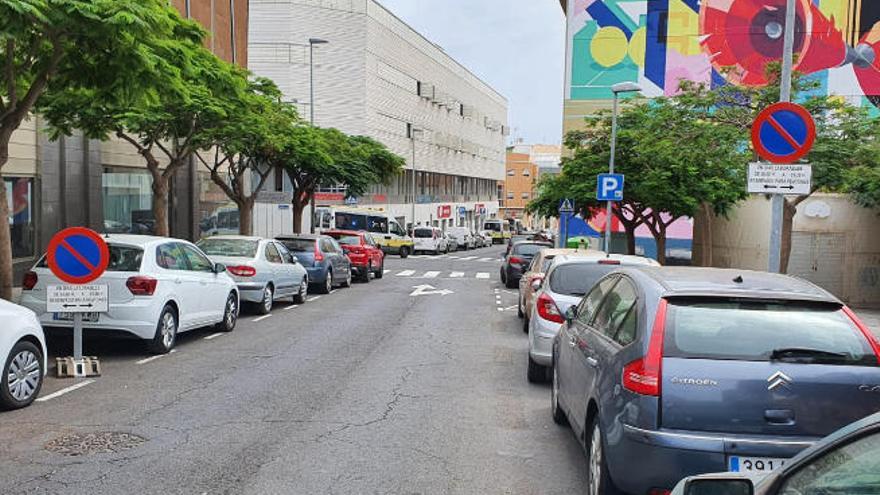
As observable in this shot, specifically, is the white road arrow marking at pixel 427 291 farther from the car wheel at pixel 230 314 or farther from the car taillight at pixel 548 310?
the car taillight at pixel 548 310

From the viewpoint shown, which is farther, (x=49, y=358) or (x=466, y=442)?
(x=49, y=358)

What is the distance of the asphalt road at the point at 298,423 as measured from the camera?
5637mm

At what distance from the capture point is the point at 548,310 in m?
9.47

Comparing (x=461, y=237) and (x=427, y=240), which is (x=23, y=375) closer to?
(x=427, y=240)

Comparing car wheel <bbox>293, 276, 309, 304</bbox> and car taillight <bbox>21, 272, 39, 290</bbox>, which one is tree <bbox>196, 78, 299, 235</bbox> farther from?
car taillight <bbox>21, 272, 39, 290</bbox>

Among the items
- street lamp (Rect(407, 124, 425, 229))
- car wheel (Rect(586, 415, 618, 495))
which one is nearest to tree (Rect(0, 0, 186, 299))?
car wheel (Rect(586, 415, 618, 495))

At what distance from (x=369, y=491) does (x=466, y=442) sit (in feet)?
4.90

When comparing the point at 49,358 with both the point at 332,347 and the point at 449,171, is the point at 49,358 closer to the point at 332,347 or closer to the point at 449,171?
the point at 332,347

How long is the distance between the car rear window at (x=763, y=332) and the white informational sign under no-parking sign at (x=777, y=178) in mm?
4299

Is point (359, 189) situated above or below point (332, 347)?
above

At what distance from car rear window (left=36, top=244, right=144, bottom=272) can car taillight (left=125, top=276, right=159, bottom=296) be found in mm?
181

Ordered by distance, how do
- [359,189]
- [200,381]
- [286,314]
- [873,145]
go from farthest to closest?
[359,189]
[873,145]
[286,314]
[200,381]

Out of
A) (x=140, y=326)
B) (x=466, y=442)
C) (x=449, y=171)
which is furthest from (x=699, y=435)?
(x=449, y=171)

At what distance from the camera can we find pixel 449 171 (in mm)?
78812
